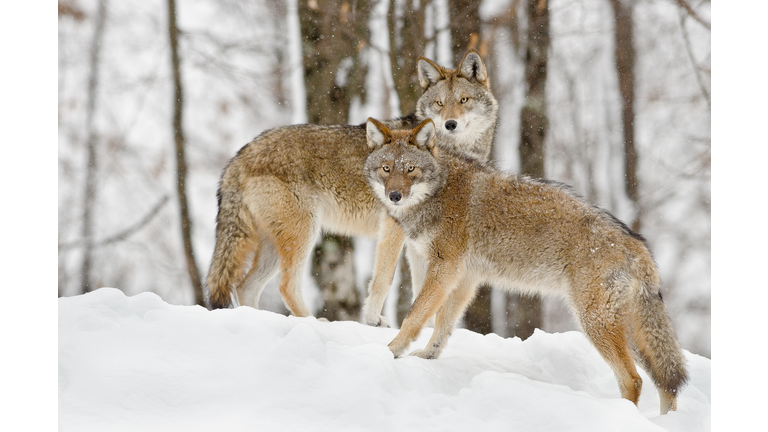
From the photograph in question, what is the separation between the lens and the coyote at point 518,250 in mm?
4480

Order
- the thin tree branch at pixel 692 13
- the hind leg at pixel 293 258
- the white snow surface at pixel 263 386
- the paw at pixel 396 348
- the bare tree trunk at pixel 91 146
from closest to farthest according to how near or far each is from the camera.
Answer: the white snow surface at pixel 263 386, the paw at pixel 396 348, the hind leg at pixel 293 258, the thin tree branch at pixel 692 13, the bare tree trunk at pixel 91 146

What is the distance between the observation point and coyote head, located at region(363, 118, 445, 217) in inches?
200

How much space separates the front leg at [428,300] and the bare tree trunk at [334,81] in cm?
391

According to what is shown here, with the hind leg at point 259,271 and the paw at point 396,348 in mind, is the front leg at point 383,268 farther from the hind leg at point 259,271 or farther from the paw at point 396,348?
the paw at point 396,348

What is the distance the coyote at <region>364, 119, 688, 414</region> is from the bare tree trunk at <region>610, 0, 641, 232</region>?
418cm

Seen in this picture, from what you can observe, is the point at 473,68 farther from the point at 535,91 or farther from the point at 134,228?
the point at 134,228

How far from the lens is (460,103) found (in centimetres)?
633

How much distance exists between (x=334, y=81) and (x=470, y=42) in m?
2.12

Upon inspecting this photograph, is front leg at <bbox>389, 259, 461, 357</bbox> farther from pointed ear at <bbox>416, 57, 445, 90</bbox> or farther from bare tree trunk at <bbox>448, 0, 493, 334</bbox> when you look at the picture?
bare tree trunk at <bbox>448, 0, 493, 334</bbox>

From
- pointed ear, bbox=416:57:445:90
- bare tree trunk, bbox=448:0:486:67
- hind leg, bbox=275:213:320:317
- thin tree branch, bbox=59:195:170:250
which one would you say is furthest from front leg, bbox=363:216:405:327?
thin tree branch, bbox=59:195:170:250

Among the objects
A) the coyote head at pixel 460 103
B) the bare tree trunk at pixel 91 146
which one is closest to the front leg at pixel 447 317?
the coyote head at pixel 460 103

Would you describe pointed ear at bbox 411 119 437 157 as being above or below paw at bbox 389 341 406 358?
above

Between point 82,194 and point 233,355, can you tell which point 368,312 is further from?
point 82,194

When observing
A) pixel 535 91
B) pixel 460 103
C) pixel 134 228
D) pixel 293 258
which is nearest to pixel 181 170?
pixel 134 228
